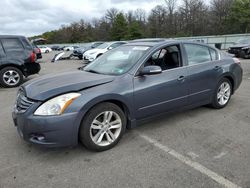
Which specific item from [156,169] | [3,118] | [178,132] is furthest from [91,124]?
[3,118]

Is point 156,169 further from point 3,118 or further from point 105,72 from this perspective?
point 3,118

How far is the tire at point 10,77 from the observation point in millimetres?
7332

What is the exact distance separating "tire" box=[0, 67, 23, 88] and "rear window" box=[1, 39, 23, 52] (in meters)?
0.71

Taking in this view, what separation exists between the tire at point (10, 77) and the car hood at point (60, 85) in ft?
16.5

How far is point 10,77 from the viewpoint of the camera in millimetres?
7438

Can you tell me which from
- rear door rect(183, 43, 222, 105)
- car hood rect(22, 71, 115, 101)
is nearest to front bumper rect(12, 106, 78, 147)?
car hood rect(22, 71, 115, 101)

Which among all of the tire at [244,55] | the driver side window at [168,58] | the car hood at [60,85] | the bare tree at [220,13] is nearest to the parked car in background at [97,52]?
the tire at [244,55]

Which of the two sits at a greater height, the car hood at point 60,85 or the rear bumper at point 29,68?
the car hood at point 60,85

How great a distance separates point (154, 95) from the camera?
329 centimetres

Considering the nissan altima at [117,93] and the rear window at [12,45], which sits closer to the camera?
the nissan altima at [117,93]

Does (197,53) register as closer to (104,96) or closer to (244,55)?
(104,96)

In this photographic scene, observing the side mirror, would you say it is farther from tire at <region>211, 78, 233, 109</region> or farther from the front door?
tire at <region>211, 78, 233, 109</region>

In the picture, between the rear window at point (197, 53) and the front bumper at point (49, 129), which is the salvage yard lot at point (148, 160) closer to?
the front bumper at point (49, 129)

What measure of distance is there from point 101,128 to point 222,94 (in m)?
2.92
